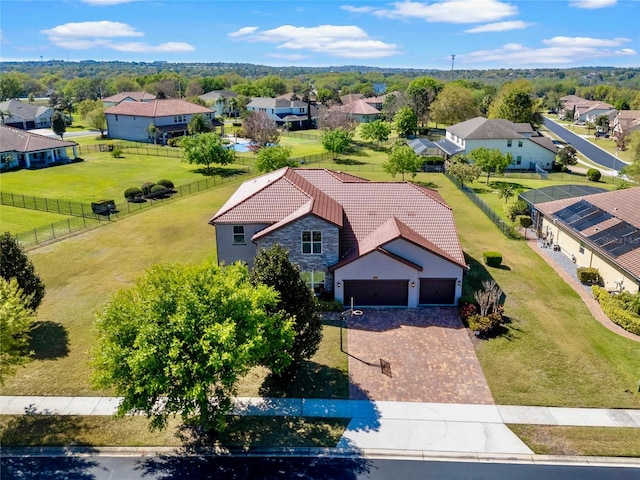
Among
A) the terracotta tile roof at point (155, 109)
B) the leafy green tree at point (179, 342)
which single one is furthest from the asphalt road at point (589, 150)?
the terracotta tile roof at point (155, 109)

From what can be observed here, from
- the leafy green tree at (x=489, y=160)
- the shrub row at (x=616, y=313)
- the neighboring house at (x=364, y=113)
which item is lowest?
the shrub row at (x=616, y=313)

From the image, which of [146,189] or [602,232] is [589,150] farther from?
[146,189]

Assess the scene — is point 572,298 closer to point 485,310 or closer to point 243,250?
point 485,310

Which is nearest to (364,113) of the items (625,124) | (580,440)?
(625,124)

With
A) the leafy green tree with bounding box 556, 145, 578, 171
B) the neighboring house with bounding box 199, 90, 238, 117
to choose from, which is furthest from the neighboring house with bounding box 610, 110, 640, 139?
the neighboring house with bounding box 199, 90, 238, 117

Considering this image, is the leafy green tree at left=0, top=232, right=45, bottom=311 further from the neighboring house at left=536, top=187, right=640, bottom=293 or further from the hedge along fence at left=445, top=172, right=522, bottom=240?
the hedge along fence at left=445, top=172, right=522, bottom=240

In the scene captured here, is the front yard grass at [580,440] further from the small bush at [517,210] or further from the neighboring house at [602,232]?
the small bush at [517,210]
